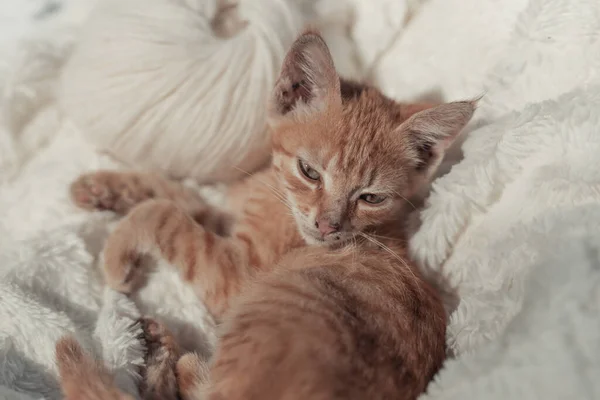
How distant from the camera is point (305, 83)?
43.9 inches

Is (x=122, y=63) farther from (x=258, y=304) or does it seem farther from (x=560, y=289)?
(x=560, y=289)

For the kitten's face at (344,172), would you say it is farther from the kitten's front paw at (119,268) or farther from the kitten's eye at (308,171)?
the kitten's front paw at (119,268)

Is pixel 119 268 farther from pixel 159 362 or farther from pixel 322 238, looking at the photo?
pixel 322 238

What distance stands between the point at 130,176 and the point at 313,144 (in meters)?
0.48

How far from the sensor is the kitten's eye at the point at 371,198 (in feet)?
3.61

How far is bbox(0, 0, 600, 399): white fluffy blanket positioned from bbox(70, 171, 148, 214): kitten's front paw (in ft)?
0.12

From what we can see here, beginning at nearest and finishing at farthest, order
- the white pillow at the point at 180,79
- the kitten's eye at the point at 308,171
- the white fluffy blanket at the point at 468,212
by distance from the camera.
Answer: the white fluffy blanket at the point at 468,212, the kitten's eye at the point at 308,171, the white pillow at the point at 180,79

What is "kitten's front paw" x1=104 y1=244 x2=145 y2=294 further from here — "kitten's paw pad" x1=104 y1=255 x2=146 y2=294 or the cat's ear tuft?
the cat's ear tuft

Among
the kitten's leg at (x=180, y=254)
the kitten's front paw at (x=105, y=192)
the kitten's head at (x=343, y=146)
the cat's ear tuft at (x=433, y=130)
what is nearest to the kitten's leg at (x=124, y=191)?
the kitten's front paw at (x=105, y=192)

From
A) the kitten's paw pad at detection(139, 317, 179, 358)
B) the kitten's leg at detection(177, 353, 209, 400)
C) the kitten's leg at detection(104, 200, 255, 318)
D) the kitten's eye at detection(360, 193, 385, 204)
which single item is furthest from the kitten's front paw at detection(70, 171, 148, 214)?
the kitten's eye at detection(360, 193, 385, 204)

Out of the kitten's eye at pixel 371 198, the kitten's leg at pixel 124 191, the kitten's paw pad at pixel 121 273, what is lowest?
the kitten's paw pad at pixel 121 273

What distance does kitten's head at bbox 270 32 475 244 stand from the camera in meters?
1.06

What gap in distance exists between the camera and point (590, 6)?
1.13 m

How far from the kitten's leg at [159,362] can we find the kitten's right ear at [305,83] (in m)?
0.50
